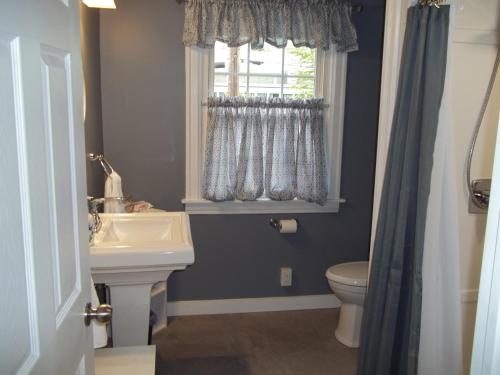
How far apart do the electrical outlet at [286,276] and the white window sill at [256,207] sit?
408mm

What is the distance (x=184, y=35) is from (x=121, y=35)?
0.39 meters

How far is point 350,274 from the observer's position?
271 centimetres

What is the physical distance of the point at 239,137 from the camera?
2.89 meters

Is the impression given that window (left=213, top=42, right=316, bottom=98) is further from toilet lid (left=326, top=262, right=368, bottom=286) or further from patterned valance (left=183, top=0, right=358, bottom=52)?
toilet lid (left=326, top=262, right=368, bottom=286)

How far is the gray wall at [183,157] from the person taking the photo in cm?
276

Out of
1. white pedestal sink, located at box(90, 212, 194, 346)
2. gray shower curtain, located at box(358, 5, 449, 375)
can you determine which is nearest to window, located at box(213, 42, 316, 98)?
white pedestal sink, located at box(90, 212, 194, 346)

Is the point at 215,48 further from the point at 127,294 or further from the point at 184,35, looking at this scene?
the point at 127,294

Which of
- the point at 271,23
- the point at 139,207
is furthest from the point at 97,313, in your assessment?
the point at 271,23

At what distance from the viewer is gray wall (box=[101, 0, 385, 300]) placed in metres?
2.76

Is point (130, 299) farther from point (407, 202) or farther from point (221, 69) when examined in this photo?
point (221, 69)

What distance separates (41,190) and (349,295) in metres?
2.19

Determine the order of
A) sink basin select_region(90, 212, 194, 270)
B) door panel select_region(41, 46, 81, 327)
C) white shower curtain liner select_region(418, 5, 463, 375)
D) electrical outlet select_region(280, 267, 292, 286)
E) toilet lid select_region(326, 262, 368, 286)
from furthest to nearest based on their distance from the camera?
1. electrical outlet select_region(280, 267, 292, 286)
2. toilet lid select_region(326, 262, 368, 286)
3. sink basin select_region(90, 212, 194, 270)
4. white shower curtain liner select_region(418, 5, 463, 375)
5. door panel select_region(41, 46, 81, 327)

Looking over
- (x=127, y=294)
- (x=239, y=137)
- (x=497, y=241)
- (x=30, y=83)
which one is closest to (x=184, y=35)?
(x=239, y=137)

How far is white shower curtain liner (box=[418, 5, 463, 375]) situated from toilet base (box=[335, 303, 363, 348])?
1117 millimetres
